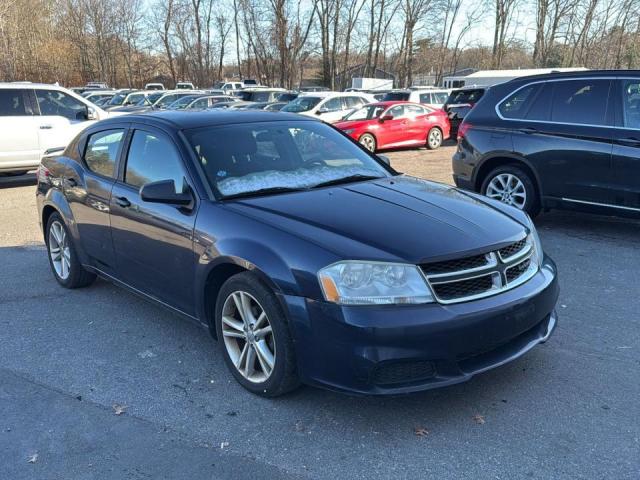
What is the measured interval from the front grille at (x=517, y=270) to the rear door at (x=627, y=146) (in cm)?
344

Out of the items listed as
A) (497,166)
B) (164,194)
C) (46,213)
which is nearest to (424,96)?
(497,166)

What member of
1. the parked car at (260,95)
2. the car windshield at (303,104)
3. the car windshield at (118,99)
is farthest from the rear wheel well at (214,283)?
the car windshield at (118,99)

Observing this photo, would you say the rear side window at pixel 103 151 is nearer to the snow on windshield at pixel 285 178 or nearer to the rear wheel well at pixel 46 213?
the rear wheel well at pixel 46 213

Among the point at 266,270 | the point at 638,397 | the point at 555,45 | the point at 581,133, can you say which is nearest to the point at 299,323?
the point at 266,270

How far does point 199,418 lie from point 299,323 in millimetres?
818

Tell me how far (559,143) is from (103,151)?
15.9ft

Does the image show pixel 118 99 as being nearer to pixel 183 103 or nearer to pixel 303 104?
pixel 183 103

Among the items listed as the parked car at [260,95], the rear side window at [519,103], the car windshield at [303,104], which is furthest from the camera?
the parked car at [260,95]

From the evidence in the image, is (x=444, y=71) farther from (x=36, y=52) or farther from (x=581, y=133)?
(x=581, y=133)

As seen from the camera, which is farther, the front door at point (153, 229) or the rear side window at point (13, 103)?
the rear side window at point (13, 103)

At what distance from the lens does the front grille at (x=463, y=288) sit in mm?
2875

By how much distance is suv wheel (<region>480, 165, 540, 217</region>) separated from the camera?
274 inches

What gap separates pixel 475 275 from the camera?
2.97 m

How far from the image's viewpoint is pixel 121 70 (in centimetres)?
6519
